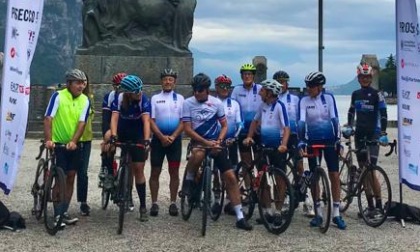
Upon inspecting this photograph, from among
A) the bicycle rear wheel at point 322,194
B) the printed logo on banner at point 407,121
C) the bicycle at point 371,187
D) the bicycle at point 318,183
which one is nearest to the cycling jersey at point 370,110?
the bicycle at point 371,187

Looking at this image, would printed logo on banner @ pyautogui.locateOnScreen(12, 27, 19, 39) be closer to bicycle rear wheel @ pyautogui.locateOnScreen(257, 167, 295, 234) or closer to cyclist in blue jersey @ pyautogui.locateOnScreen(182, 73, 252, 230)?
cyclist in blue jersey @ pyautogui.locateOnScreen(182, 73, 252, 230)

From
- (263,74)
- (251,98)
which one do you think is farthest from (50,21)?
(251,98)

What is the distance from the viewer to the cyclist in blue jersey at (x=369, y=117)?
340 inches

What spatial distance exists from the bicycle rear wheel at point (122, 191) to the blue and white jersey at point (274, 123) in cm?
175

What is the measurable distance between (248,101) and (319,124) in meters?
1.33

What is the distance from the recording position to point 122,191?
7828 millimetres

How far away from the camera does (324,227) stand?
7.95m

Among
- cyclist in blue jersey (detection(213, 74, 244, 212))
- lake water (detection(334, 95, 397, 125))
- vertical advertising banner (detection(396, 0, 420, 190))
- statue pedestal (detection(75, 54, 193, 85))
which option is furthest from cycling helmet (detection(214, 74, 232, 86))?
statue pedestal (detection(75, 54, 193, 85))

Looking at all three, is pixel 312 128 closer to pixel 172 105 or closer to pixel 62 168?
pixel 172 105

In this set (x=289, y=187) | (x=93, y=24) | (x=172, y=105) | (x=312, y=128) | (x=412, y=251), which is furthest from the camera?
(x=93, y=24)

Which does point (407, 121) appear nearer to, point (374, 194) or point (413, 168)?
point (413, 168)

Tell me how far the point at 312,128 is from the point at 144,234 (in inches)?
95.8

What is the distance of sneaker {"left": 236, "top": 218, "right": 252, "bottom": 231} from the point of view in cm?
803

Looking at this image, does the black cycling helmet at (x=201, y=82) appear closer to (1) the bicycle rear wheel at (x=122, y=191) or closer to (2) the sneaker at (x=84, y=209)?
(1) the bicycle rear wheel at (x=122, y=191)
